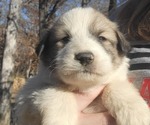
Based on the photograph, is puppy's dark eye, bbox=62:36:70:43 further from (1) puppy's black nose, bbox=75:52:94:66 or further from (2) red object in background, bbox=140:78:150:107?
(2) red object in background, bbox=140:78:150:107

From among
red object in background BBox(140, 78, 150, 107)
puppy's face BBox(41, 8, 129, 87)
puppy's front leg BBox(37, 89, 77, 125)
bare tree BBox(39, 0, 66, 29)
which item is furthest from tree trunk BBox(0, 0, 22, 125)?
bare tree BBox(39, 0, 66, 29)

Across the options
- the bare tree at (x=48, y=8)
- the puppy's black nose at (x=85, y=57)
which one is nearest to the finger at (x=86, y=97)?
the puppy's black nose at (x=85, y=57)

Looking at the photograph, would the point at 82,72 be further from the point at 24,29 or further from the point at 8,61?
the point at 24,29

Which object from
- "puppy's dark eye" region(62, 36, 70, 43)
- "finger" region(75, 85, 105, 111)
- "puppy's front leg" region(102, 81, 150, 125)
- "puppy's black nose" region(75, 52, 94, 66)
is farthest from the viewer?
"puppy's dark eye" region(62, 36, 70, 43)

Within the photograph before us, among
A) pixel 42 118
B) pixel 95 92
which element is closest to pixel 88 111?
pixel 95 92

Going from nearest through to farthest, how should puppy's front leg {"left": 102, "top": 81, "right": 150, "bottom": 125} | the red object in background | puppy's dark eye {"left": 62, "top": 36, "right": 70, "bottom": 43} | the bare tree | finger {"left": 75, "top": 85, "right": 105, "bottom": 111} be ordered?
puppy's front leg {"left": 102, "top": 81, "right": 150, "bottom": 125}
finger {"left": 75, "top": 85, "right": 105, "bottom": 111}
puppy's dark eye {"left": 62, "top": 36, "right": 70, "bottom": 43}
the red object in background
the bare tree

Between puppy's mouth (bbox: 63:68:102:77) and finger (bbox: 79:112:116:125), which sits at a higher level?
puppy's mouth (bbox: 63:68:102:77)

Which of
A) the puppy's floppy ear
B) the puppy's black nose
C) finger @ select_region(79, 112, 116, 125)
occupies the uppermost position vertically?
the puppy's floppy ear
